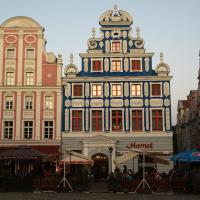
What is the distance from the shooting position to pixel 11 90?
33.4 m

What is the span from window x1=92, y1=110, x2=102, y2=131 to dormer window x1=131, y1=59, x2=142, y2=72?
4624 mm

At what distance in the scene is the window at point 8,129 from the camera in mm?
32844

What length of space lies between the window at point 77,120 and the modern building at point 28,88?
1195 millimetres

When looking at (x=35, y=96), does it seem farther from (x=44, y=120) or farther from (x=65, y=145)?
(x=65, y=145)

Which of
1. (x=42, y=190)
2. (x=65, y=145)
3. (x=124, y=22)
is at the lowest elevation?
(x=42, y=190)

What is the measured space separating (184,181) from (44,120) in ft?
47.7

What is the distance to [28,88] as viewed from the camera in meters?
33.4

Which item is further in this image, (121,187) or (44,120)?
(44,120)

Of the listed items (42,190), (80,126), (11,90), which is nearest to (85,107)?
(80,126)

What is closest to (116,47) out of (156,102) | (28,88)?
(156,102)

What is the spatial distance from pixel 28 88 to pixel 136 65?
Result: 927 centimetres

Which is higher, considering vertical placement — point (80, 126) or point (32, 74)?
point (32, 74)

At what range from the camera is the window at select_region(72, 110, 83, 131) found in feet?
109

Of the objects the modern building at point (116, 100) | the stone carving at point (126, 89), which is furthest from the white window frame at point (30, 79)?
the stone carving at point (126, 89)
